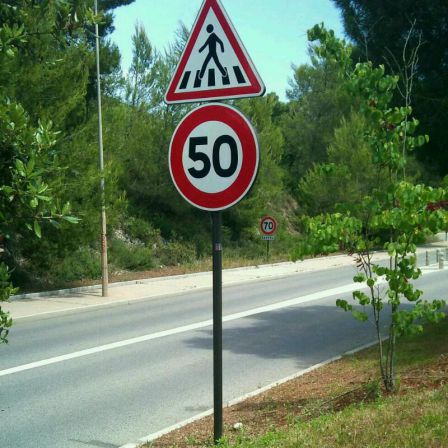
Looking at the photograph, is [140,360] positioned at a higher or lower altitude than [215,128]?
lower

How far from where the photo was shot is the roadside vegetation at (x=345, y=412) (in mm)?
4172

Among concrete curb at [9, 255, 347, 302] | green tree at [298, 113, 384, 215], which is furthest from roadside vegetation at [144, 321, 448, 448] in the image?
green tree at [298, 113, 384, 215]

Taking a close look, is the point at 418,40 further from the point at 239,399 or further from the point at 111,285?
the point at 111,285

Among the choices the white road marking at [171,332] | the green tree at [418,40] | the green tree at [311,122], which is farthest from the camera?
the green tree at [311,122]

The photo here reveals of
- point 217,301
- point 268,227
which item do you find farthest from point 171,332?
point 268,227

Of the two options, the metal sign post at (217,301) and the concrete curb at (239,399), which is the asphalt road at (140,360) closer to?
the concrete curb at (239,399)

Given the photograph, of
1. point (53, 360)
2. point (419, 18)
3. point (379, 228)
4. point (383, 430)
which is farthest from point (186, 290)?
point (383, 430)

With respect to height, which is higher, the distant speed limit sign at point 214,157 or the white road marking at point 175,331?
the distant speed limit sign at point 214,157

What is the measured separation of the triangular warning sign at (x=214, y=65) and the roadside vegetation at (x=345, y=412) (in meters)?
2.35

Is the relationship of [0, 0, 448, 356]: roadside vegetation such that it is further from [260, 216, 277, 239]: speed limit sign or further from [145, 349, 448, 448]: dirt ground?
[260, 216, 277, 239]: speed limit sign

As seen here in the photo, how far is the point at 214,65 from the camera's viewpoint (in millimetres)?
4332

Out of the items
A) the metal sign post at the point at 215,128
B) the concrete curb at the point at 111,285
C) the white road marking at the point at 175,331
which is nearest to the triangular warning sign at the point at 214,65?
the metal sign post at the point at 215,128

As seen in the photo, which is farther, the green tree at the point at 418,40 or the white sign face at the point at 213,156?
the green tree at the point at 418,40

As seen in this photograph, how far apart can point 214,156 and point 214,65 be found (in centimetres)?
63
